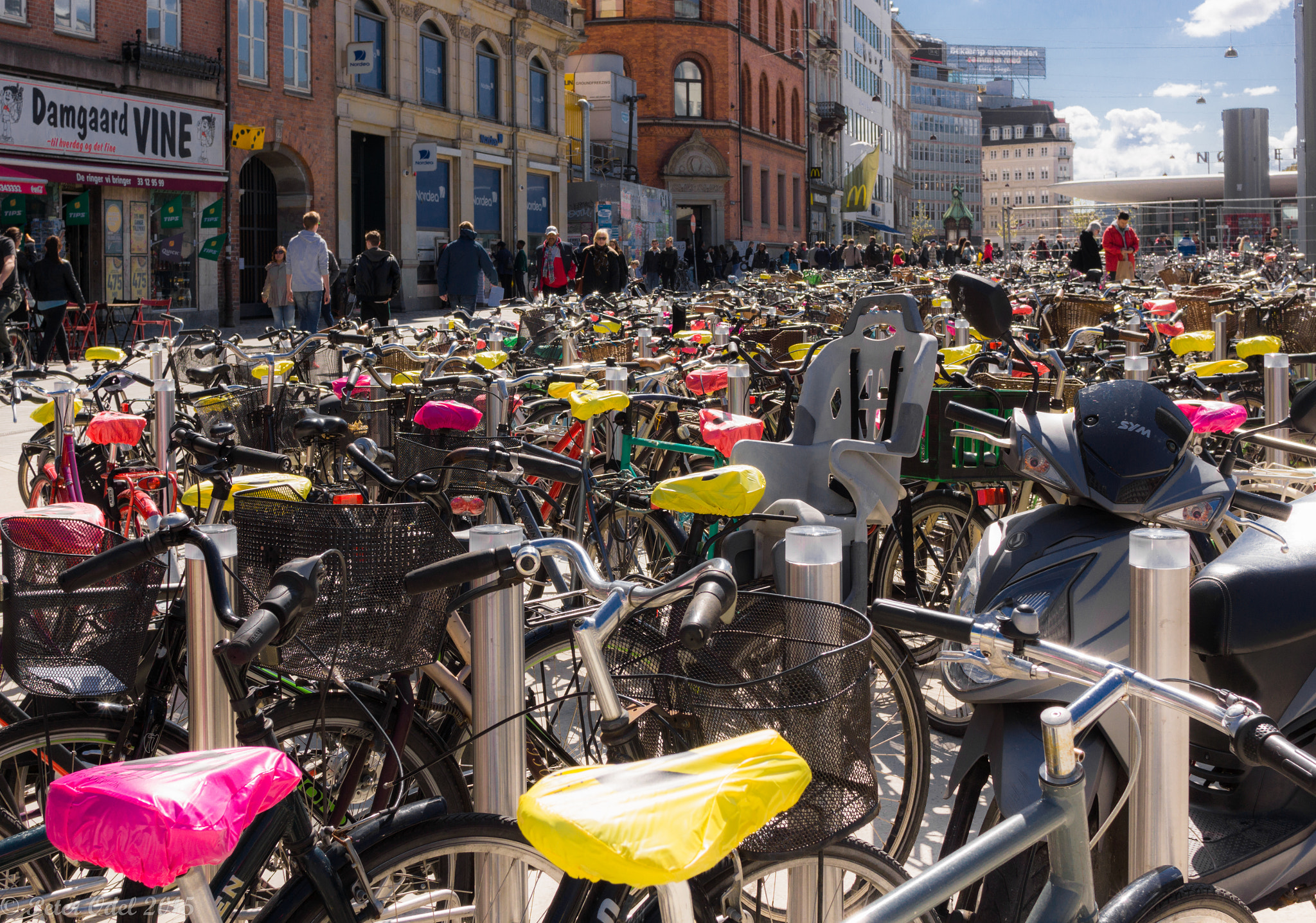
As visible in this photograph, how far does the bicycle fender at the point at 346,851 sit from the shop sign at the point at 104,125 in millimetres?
20732

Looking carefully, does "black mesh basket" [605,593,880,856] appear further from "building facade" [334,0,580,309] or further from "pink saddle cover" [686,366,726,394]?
"building facade" [334,0,580,309]


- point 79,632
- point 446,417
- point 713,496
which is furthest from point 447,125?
point 79,632

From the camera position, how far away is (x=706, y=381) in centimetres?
691

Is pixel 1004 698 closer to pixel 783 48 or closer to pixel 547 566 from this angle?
pixel 547 566

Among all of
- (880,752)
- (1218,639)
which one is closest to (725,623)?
(1218,639)

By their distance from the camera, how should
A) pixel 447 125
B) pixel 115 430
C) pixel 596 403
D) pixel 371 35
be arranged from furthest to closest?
pixel 447 125 → pixel 371 35 → pixel 115 430 → pixel 596 403

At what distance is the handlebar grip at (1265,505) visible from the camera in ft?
9.11

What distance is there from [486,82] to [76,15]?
48.6 feet

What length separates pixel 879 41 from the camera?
87.2m

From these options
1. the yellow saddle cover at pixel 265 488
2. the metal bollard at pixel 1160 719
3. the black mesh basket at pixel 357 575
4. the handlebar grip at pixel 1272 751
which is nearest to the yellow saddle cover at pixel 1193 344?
the yellow saddle cover at pixel 265 488

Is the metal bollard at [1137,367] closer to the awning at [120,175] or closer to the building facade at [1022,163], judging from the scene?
the awning at [120,175]

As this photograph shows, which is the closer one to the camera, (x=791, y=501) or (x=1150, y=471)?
(x=1150, y=471)

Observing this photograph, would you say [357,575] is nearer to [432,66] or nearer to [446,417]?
[446,417]

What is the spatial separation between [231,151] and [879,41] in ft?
228
